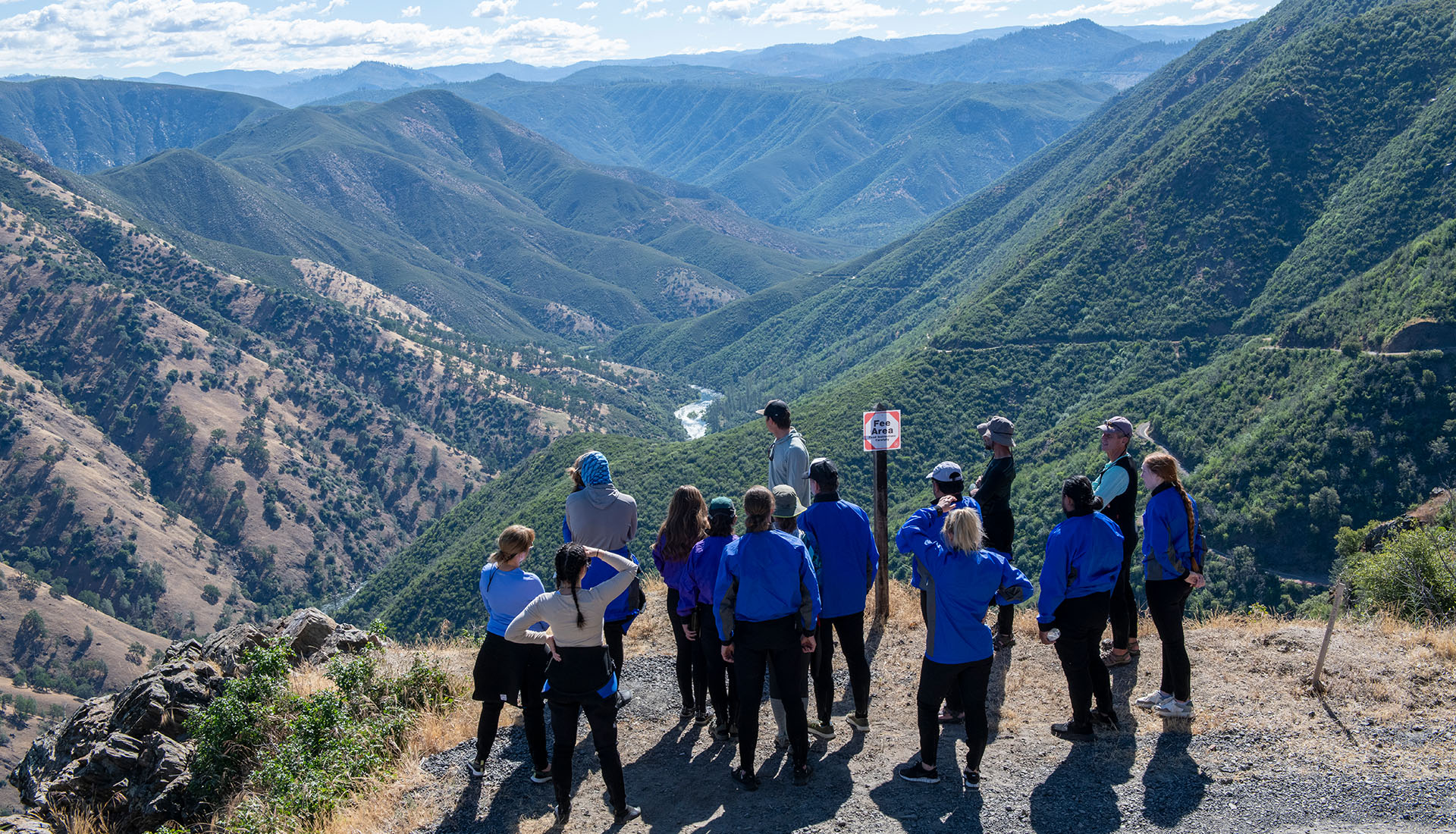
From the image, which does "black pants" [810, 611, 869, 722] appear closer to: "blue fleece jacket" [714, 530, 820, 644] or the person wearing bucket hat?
"blue fleece jacket" [714, 530, 820, 644]

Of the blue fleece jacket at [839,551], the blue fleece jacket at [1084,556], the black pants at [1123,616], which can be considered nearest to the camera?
the blue fleece jacket at [1084,556]

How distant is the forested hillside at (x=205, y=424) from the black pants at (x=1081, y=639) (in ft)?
296

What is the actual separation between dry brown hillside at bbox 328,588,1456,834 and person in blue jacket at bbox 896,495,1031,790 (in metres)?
0.58

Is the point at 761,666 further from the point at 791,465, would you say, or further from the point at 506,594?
the point at 791,465

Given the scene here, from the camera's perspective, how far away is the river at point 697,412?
14610 cm

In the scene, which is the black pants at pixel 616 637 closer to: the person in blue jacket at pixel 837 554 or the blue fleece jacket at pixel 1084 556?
the person in blue jacket at pixel 837 554

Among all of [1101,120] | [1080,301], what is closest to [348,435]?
[1080,301]

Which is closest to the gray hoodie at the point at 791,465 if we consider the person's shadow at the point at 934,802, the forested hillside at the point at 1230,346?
the person's shadow at the point at 934,802

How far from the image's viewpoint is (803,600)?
695cm

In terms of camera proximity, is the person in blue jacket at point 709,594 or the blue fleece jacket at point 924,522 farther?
the person in blue jacket at point 709,594

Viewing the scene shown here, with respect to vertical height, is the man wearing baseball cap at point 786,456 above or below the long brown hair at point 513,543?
above

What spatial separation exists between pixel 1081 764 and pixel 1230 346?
2522 inches

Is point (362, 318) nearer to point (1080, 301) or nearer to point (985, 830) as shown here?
point (1080, 301)

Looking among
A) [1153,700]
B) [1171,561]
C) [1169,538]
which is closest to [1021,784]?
[1153,700]
